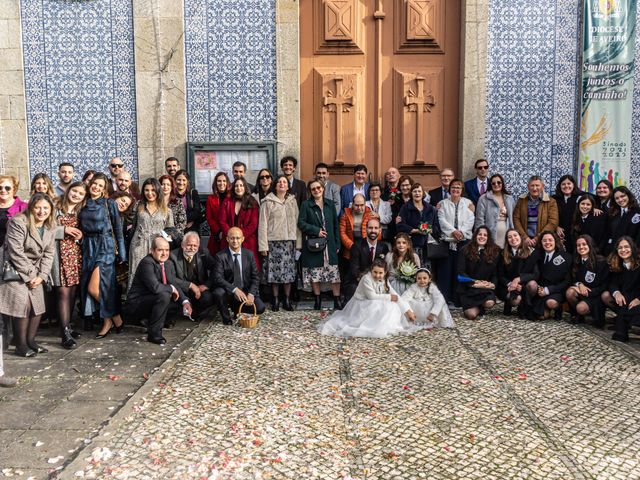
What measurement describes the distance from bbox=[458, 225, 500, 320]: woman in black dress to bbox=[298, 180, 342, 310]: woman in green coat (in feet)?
4.19

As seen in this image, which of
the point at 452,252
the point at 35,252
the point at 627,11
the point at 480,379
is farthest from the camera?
the point at 627,11

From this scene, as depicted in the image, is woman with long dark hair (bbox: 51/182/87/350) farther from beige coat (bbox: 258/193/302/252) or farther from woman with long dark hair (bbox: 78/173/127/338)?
beige coat (bbox: 258/193/302/252)

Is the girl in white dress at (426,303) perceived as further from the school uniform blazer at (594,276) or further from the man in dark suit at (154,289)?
the man in dark suit at (154,289)

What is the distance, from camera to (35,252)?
520cm

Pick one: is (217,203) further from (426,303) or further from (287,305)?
(426,303)

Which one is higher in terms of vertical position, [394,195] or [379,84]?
[379,84]

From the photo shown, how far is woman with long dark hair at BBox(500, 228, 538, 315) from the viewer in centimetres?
647

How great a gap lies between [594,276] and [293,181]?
10.5 ft

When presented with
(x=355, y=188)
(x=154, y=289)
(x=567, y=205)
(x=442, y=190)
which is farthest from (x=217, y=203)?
(x=567, y=205)

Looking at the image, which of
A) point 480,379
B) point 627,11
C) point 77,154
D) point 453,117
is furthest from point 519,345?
point 77,154

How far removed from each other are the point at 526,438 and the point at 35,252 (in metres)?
3.92

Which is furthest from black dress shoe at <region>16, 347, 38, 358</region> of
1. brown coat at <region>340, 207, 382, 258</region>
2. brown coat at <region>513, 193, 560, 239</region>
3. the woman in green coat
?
brown coat at <region>513, 193, 560, 239</region>

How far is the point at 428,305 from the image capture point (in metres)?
6.09

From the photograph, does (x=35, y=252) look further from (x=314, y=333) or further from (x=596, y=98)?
(x=596, y=98)
